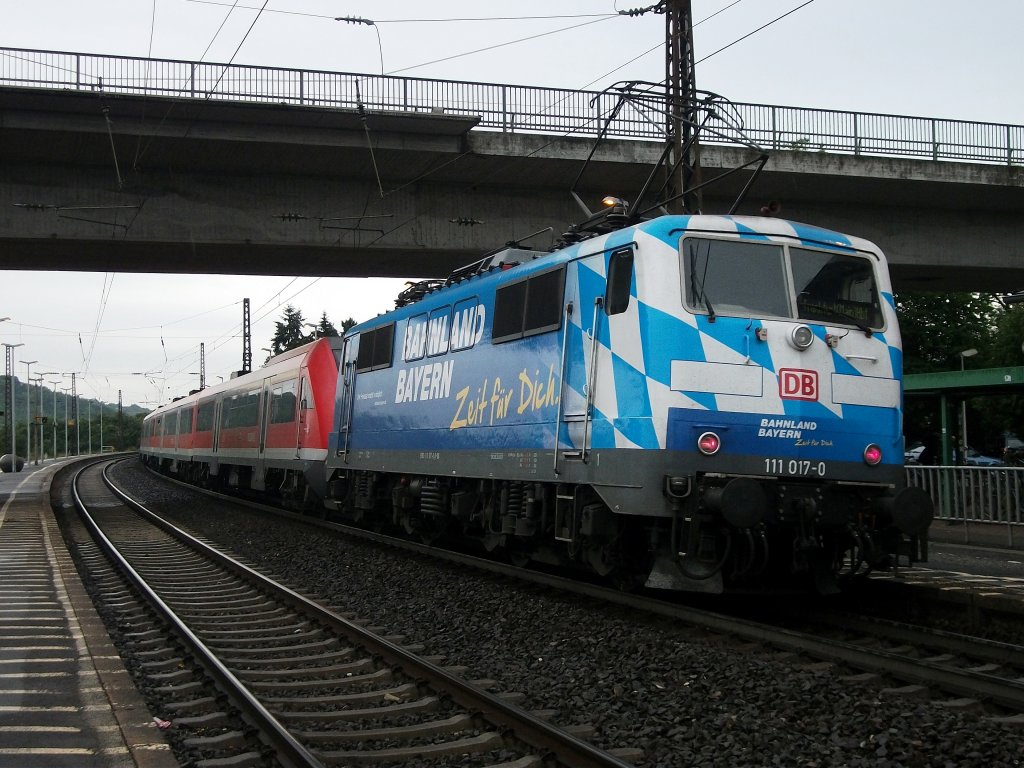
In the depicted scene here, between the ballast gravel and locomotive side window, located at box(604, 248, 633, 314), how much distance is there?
2712mm

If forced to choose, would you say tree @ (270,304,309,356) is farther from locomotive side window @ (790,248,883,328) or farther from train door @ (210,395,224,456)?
locomotive side window @ (790,248,883,328)

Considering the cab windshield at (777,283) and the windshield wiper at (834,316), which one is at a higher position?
the cab windshield at (777,283)

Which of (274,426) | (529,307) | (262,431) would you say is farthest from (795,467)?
(262,431)

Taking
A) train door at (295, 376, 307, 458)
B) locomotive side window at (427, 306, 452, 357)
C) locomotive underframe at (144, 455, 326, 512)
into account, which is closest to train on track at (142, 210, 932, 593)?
locomotive side window at (427, 306, 452, 357)

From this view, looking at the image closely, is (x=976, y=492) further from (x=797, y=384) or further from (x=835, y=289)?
(x=797, y=384)

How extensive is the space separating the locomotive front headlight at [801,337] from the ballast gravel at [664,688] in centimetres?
256

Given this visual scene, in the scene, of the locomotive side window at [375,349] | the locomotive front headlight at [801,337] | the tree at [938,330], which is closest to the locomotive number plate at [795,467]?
the locomotive front headlight at [801,337]

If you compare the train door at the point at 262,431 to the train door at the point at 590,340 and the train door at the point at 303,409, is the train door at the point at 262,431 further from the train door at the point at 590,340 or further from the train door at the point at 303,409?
the train door at the point at 590,340

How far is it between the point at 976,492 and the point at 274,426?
14083 mm

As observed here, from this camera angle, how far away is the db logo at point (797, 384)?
8.67 meters

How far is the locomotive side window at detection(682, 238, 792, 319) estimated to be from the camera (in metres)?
8.77

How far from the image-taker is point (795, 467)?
8.59 metres

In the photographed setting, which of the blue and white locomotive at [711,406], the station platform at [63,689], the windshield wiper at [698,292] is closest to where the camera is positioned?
the station platform at [63,689]

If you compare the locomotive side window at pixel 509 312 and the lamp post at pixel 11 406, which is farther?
the lamp post at pixel 11 406
